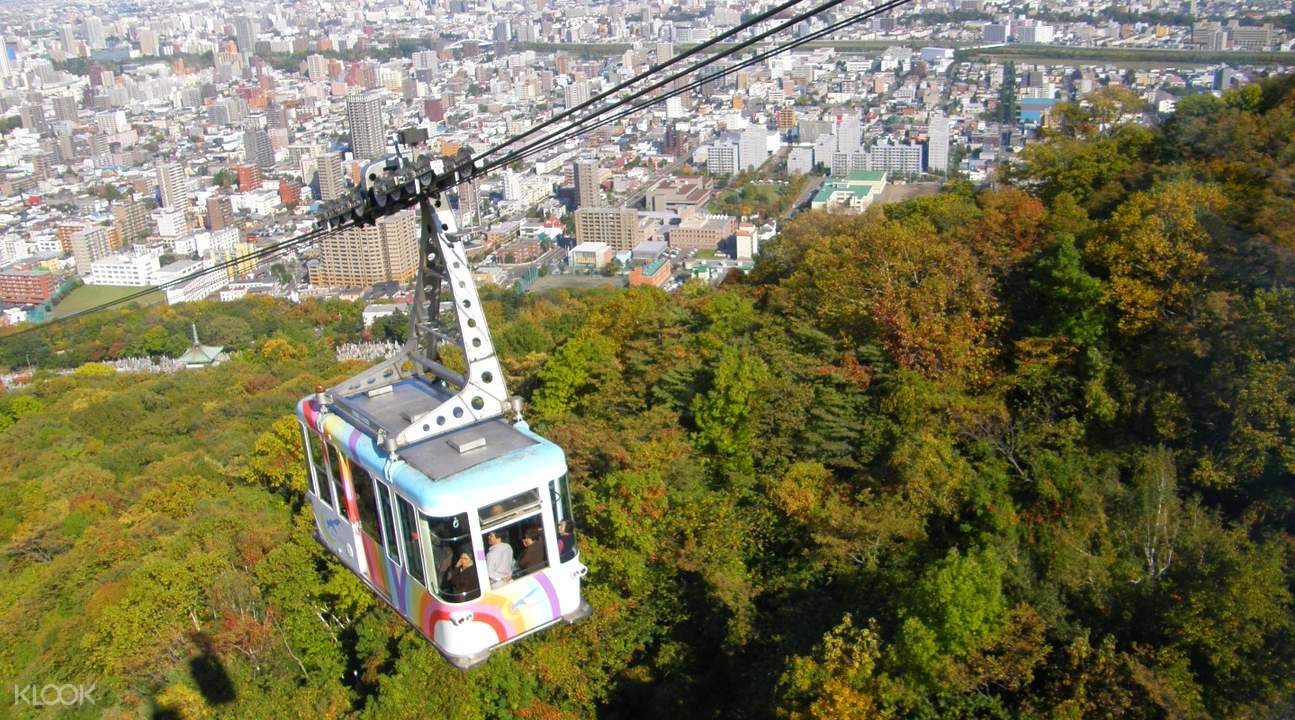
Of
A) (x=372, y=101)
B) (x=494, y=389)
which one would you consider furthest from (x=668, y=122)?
(x=494, y=389)

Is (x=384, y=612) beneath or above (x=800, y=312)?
beneath

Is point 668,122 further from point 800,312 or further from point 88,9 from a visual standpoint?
point 88,9

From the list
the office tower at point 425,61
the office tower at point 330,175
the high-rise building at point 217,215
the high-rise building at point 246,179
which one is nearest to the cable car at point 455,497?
the high-rise building at point 217,215

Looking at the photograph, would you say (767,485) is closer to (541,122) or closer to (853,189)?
(541,122)

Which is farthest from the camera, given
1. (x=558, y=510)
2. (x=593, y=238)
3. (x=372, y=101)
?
(x=372, y=101)

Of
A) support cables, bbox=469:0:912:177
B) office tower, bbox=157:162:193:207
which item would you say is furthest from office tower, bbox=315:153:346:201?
support cables, bbox=469:0:912:177

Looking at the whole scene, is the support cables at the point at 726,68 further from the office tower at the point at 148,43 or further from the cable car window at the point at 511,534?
the office tower at the point at 148,43

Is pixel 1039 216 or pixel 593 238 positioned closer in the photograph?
pixel 1039 216
